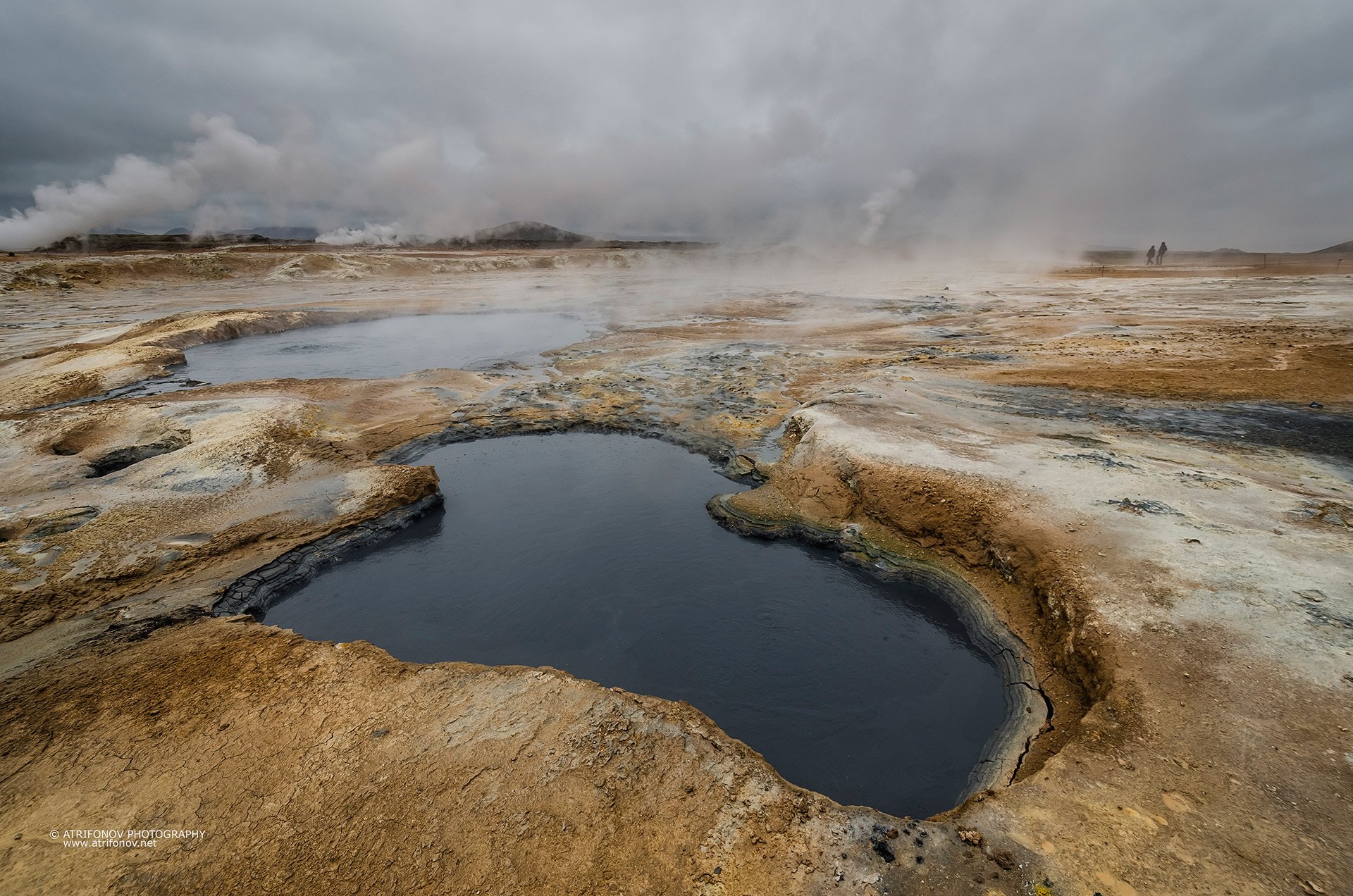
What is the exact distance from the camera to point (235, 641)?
532cm

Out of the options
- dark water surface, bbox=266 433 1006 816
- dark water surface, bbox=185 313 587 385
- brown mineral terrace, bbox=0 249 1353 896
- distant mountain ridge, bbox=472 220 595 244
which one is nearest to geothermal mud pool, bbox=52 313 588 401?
dark water surface, bbox=185 313 587 385

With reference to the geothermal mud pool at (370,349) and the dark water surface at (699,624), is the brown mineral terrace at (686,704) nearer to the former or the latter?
the dark water surface at (699,624)

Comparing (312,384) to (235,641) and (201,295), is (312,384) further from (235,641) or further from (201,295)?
(201,295)

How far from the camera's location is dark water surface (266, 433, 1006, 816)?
488cm

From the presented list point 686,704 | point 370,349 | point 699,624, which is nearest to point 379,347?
point 370,349

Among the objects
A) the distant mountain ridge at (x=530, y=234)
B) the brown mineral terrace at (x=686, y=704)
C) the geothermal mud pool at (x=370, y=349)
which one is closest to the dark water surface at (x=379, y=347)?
the geothermal mud pool at (x=370, y=349)

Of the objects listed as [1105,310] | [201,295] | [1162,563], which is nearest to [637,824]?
[1162,563]

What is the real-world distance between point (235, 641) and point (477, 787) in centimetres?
337

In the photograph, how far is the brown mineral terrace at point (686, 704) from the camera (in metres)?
3.25

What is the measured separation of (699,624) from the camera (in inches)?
249

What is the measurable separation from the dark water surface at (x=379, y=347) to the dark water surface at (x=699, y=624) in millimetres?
10285

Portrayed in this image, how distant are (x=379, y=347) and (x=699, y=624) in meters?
18.7

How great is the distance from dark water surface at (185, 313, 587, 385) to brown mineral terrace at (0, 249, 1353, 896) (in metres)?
3.39

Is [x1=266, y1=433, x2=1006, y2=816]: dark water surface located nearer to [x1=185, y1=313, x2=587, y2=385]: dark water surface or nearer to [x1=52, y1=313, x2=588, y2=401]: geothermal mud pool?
[x1=52, y1=313, x2=588, y2=401]: geothermal mud pool
